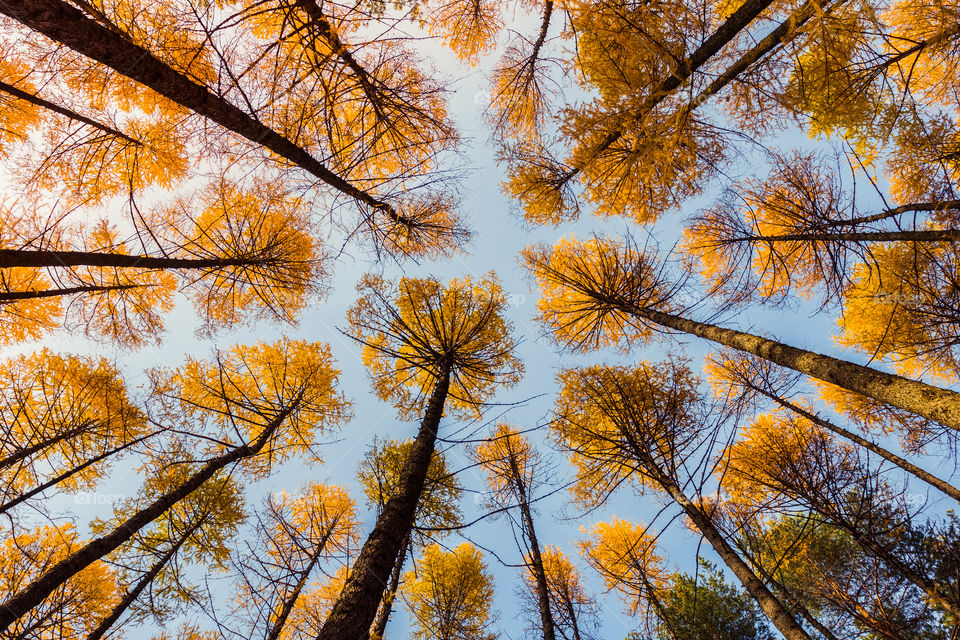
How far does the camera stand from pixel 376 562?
2.93 meters

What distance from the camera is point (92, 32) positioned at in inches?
Answer: 107

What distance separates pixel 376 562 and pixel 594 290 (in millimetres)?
5616

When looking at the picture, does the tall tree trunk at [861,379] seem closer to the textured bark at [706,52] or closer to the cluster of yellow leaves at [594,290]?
the cluster of yellow leaves at [594,290]

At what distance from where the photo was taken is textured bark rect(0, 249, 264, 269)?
3.62 metres

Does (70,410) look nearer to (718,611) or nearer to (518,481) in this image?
(518,481)

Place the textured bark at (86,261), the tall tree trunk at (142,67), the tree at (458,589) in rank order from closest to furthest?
the tall tree trunk at (142,67) → the textured bark at (86,261) → the tree at (458,589)

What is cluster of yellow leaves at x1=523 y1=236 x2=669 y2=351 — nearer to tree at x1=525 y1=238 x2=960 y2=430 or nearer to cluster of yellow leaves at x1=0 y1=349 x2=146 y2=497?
tree at x1=525 y1=238 x2=960 y2=430

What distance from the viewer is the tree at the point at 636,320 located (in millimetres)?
2816

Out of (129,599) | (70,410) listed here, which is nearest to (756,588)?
(129,599)

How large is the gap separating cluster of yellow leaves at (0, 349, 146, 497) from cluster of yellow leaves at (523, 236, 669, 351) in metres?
Result: 8.86

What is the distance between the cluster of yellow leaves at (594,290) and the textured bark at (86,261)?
5.36m

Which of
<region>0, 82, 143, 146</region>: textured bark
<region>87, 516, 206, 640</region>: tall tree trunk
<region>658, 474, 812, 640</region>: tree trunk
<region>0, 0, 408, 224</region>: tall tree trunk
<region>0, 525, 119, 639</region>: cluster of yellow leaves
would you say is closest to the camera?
<region>0, 0, 408, 224</region>: tall tree trunk

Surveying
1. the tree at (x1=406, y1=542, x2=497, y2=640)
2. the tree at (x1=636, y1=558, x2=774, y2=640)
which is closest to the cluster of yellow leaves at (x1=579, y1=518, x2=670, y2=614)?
the tree at (x1=636, y1=558, x2=774, y2=640)

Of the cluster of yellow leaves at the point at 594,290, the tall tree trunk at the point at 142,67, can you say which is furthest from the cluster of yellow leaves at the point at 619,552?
the tall tree trunk at the point at 142,67
